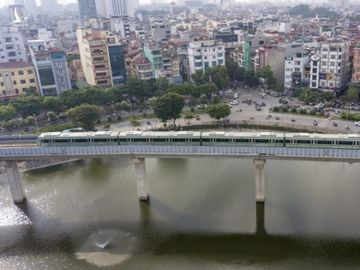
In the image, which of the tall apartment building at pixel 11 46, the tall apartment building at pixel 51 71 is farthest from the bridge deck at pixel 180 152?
the tall apartment building at pixel 11 46

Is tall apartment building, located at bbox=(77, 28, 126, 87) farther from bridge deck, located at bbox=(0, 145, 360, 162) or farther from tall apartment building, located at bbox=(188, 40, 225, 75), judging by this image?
bridge deck, located at bbox=(0, 145, 360, 162)

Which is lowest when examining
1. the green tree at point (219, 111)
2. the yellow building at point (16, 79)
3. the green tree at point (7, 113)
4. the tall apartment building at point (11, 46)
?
the green tree at point (219, 111)

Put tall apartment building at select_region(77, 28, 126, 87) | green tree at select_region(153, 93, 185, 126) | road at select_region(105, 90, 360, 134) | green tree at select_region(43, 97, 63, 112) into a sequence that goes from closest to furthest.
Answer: road at select_region(105, 90, 360, 134) < green tree at select_region(153, 93, 185, 126) < green tree at select_region(43, 97, 63, 112) < tall apartment building at select_region(77, 28, 126, 87)

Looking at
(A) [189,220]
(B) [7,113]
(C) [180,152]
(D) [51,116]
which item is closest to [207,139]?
(C) [180,152]

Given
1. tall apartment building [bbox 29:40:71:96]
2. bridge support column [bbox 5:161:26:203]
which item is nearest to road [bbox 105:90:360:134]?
bridge support column [bbox 5:161:26:203]

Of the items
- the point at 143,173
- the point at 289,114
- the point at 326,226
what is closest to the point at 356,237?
the point at 326,226

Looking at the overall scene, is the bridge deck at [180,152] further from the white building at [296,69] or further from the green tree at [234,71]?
the green tree at [234,71]

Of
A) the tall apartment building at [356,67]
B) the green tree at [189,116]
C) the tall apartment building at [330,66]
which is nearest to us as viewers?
the green tree at [189,116]
